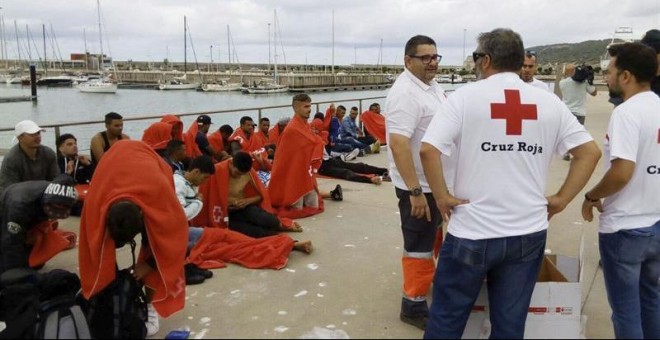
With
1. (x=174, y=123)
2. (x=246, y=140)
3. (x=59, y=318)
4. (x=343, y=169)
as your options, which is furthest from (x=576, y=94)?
(x=59, y=318)

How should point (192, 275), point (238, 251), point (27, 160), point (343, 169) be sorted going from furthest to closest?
point (343, 169), point (27, 160), point (238, 251), point (192, 275)

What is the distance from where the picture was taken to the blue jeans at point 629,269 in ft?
9.00

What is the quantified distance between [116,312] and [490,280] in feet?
6.55

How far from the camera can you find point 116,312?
10.1 feet

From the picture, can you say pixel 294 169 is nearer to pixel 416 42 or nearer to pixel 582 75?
pixel 416 42

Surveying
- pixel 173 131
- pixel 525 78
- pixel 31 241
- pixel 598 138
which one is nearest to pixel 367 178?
pixel 173 131

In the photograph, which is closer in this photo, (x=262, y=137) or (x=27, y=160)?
(x=27, y=160)

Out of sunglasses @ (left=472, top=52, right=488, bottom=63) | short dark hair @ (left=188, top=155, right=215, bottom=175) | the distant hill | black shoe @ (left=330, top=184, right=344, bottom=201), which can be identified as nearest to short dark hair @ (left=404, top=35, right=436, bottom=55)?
sunglasses @ (left=472, top=52, right=488, bottom=63)

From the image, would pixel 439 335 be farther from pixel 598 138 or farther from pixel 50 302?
pixel 598 138

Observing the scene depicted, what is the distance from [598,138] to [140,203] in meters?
11.8

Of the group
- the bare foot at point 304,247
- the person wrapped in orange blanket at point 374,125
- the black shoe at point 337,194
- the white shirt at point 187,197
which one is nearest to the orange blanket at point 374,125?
the person wrapped in orange blanket at point 374,125

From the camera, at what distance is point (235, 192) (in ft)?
18.6

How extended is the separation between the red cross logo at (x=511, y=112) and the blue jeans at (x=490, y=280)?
0.48m

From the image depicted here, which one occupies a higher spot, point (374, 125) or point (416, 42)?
point (416, 42)
